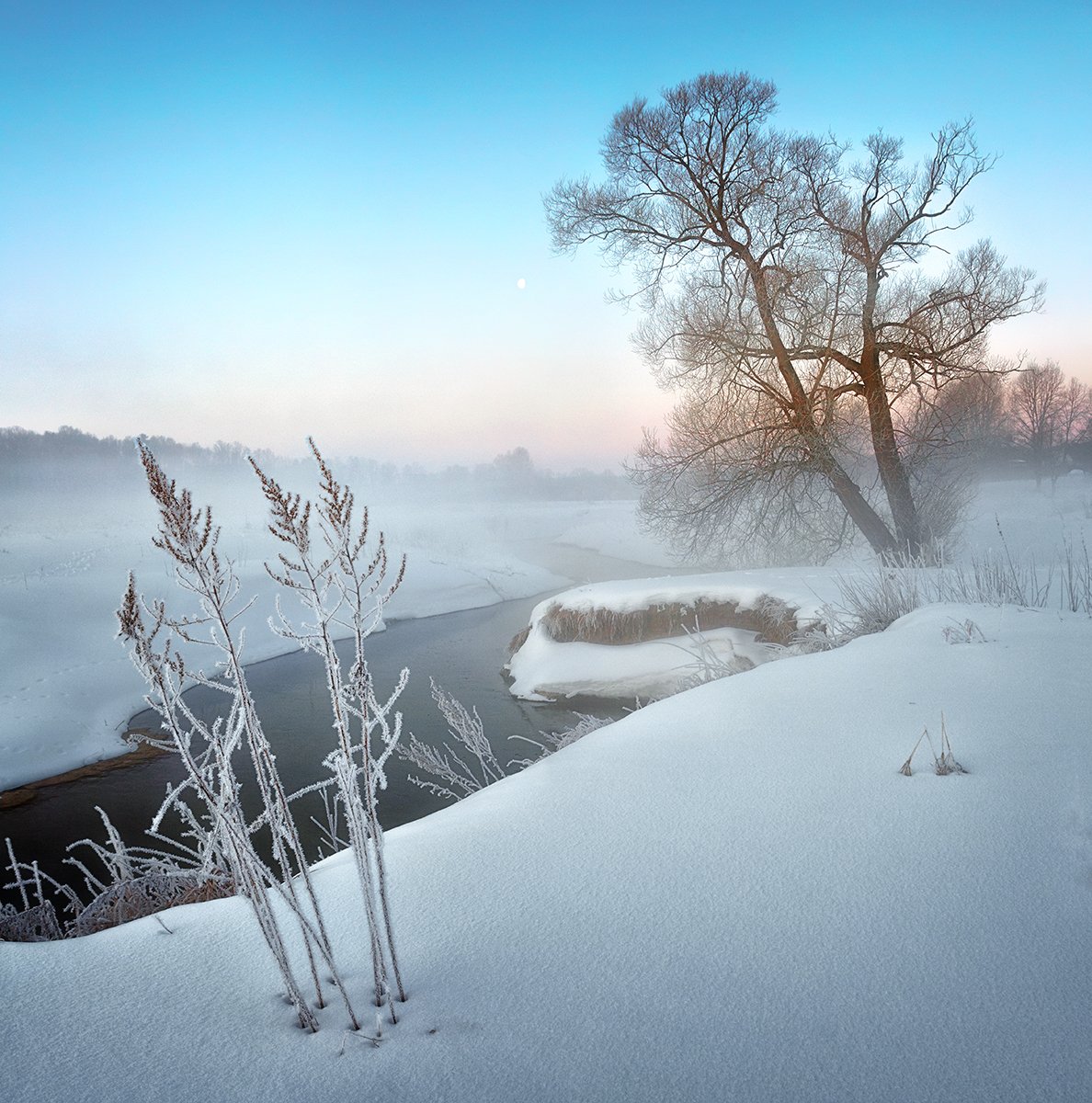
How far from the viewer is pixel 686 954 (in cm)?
140

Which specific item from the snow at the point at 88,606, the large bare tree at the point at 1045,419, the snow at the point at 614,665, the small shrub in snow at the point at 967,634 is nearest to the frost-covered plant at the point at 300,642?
the small shrub in snow at the point at 967,634

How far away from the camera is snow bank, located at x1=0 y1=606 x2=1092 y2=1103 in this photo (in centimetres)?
112

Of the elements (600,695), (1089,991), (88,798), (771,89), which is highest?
(771,89)

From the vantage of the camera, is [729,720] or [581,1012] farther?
[729,720]

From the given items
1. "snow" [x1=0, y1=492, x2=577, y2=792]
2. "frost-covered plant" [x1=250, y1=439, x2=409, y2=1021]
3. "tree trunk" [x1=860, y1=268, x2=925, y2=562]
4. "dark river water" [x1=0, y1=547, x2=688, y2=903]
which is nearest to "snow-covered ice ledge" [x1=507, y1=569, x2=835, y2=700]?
"dark river water" [x1=0, y1=547, x2=688, y2=903]

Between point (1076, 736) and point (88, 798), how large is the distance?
8.68m

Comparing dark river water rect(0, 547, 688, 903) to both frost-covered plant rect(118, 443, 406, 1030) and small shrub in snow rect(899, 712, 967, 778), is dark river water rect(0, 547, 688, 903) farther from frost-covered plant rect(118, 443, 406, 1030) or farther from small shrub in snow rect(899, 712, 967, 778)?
small shrub in snow rect(899, 712, 967, 778)

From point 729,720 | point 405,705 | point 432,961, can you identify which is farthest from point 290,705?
point 432,961

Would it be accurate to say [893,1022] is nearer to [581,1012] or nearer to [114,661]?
[581,1012]

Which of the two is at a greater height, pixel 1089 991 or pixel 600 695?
pixel 1089 991

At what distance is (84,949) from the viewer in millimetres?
1555

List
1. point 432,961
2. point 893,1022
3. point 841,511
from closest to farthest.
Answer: point 893,1022 → point 432,961 → point 841,511

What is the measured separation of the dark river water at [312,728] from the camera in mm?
6262

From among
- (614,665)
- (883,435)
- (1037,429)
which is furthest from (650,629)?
(1037,429)
